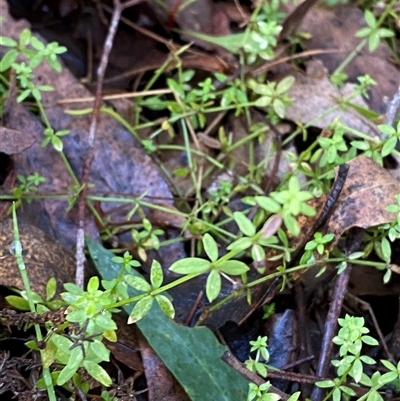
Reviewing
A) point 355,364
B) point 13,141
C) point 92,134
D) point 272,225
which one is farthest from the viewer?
point 92,134

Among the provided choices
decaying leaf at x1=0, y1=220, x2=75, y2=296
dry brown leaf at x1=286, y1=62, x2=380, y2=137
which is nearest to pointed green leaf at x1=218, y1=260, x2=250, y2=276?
decaying leaf at x1=0, y1=220, x2=75, y2=296

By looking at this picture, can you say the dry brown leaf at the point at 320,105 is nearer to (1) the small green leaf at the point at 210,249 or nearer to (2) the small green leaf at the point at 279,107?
(2) the small green leaf at the point at 279,107

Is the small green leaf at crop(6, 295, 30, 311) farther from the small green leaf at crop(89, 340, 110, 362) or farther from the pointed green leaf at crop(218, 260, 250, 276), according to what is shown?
the pointed green leaf at crop(218, 260, 250, 276)

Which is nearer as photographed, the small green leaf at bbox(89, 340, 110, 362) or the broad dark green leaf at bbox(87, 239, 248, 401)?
the small green leaf at bbox(89, 340, 110, 362)

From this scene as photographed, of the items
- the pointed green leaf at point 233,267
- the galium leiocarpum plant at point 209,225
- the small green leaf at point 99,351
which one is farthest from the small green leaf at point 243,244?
the small green leaf at point 99,351

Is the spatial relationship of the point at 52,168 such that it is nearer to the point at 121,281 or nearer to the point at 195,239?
the point at 195,239

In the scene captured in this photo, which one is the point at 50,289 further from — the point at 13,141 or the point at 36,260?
the point at 13,141

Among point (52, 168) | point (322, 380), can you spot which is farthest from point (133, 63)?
point (322, 380)

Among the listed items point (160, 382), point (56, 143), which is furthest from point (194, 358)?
point (56, 143)

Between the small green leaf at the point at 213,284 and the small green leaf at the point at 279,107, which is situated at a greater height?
the small green leaf at the point at 279,107
